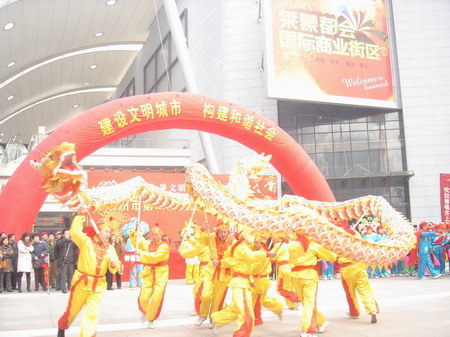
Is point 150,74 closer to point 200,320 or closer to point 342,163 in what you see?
point 342,163

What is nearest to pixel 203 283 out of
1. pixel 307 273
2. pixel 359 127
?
pixel 307 273

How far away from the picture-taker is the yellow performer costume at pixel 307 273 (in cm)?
504

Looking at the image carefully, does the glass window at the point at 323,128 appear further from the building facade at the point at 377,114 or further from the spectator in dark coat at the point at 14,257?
the spectator in dark coat at the point at 14,257

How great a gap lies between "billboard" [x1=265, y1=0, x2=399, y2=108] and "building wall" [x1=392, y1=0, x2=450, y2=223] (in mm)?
869

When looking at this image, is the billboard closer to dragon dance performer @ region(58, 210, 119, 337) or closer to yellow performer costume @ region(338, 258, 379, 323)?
yellow performer costume @ region(338, 258, 379, 323)

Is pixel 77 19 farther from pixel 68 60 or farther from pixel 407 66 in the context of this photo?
pixel 407 66

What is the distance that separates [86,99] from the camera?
34.8 meters

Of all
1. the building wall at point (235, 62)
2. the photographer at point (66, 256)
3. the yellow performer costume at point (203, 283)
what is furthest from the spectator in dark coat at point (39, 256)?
the building wall at point (235, 62)

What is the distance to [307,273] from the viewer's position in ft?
17.0

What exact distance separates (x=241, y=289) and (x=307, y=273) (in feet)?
2.81

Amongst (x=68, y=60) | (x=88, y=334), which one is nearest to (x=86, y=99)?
(x=68, y=60)

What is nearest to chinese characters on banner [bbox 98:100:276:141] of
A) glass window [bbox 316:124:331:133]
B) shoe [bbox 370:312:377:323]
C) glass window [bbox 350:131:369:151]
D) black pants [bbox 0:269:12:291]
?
black pants [bbox 0:269:12:291]

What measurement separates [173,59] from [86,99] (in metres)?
16.1

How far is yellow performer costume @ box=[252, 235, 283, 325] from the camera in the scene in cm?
501
